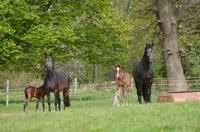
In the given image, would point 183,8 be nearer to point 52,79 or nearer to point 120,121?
point 52,79

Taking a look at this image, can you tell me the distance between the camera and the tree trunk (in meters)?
31.3

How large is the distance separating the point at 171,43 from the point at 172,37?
0.37 metres

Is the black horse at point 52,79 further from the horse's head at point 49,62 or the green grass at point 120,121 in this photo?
the green grass at point 120,121

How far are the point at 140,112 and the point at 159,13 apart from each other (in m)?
17.5

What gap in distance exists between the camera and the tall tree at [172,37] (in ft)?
103

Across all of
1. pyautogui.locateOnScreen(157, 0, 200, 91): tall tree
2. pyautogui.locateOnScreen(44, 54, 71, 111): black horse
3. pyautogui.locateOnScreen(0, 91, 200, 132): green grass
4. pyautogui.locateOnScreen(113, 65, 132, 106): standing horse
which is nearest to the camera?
pyautogui.locateOnScreen(0, 91, 200, 132): green grass

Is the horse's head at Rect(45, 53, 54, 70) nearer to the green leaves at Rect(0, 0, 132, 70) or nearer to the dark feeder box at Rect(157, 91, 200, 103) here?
the dark feeder box at Rect(157, 91, 200, 103)

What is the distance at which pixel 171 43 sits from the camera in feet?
103

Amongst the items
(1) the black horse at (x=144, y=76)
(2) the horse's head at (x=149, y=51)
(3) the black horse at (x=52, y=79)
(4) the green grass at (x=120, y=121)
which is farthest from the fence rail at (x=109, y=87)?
(4) the green grass at (x=120, y=121)

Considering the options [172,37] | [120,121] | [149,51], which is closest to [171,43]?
[172,37]

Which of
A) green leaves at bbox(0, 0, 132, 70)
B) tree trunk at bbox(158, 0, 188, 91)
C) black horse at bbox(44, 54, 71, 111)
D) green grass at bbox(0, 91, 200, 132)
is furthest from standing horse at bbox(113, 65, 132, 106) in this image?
tree trunk at bbox(158, 0, 188, 91)

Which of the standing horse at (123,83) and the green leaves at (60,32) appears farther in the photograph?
the green leaves at (60,32)

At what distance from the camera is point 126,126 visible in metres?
12.6

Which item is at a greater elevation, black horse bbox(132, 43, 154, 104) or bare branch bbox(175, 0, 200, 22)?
bare branch bbox(175, 0, 200, 22)
